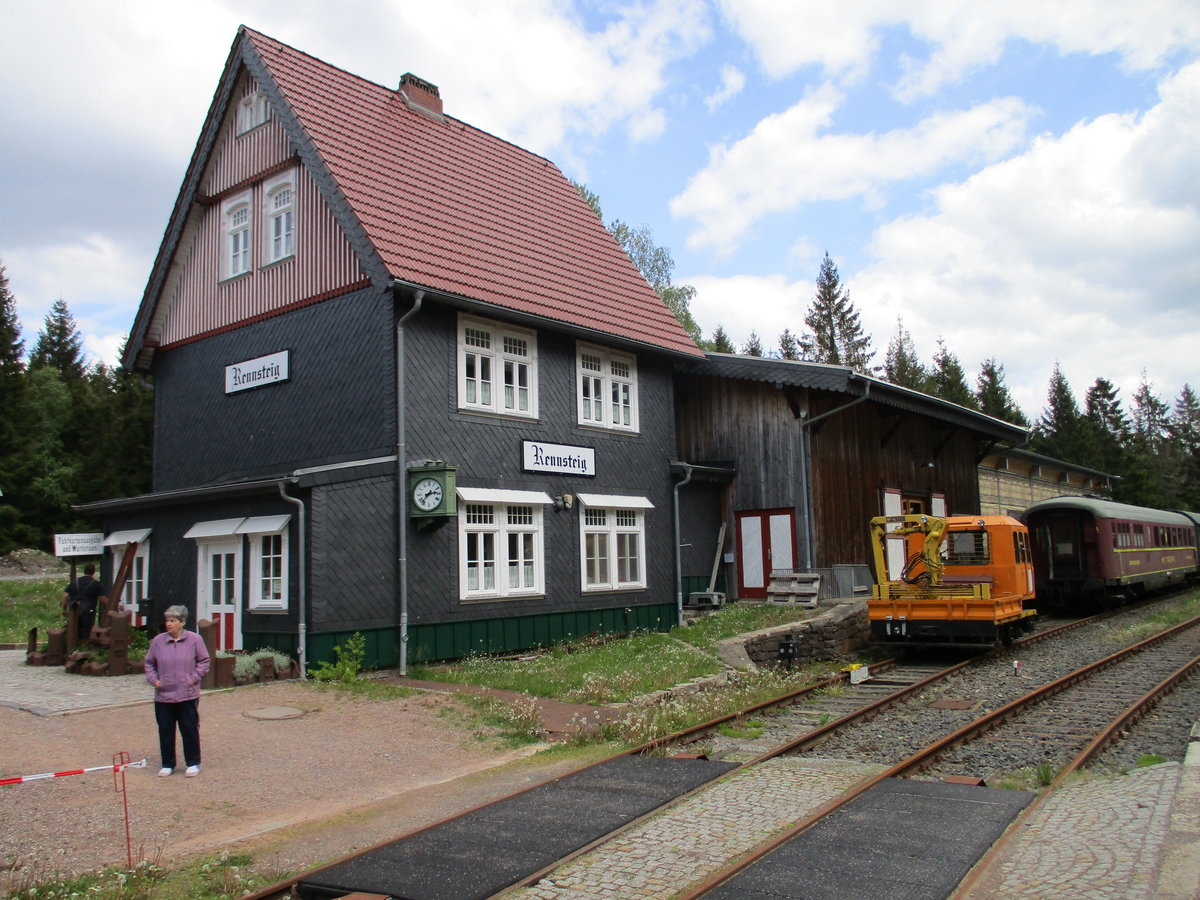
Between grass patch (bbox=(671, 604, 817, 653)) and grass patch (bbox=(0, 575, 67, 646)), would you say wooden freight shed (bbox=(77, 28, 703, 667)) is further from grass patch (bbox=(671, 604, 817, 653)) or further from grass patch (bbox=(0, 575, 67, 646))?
grass patch (bbox=(0, 575, 67, 646))

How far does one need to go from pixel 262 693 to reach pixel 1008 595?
12.2m

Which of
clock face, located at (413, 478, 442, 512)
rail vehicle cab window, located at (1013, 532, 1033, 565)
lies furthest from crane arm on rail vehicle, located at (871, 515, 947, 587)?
clock face, located at (413, 478, 442, 512)

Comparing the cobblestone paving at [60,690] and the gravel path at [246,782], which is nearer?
the gravel path at [246,782]

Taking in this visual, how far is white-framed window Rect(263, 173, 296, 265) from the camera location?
16875mm

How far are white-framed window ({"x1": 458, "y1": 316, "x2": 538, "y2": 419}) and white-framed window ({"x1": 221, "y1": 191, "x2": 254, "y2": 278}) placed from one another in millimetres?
4964

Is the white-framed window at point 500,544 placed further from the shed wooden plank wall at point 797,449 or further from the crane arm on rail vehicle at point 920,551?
the shed wooden plank wall at point 797,449

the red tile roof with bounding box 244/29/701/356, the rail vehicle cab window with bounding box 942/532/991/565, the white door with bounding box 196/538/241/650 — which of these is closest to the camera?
the white door with bounding box 196/538/241/650

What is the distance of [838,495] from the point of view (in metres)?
21.7

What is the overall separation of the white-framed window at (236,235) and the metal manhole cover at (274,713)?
9505 millimetres

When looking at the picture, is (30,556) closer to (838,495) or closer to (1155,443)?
(838,495)

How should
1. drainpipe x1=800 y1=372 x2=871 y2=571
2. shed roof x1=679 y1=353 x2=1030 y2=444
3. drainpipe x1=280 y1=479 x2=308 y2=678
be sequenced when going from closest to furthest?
drainpipe x1=280 y1=479 x2=308 y2=678, shed roof x1=679 y1=353 x2=1030 y2=444, drainpipe x1=800 y1=372 x2=871 y2=571

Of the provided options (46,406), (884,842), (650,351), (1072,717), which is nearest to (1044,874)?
(884,842)

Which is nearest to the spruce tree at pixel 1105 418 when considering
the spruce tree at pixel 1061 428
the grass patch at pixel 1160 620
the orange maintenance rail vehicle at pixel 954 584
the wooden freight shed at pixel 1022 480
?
the spruce tree at pixel 1061 428

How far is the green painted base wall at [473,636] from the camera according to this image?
44.8 ft
